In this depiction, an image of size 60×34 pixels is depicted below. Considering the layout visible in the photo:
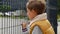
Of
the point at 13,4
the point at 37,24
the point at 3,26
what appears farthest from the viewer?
the point at 3,26

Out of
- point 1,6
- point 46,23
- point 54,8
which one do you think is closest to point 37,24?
point 46,23

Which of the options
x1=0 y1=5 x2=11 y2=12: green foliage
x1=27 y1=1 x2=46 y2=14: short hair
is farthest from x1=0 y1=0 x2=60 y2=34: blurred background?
x1=27 y1=1 x2=46 y2=14: short hair

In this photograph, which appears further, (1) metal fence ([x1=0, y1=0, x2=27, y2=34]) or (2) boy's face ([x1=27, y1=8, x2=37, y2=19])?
(1) metal fence ([x1=0, y1=0, x2=27, y2=34])

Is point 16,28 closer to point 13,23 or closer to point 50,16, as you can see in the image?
point 13,23

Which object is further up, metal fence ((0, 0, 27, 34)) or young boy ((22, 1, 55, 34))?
young boy ((22, 1, 55, 34))

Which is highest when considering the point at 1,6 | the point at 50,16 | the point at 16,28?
the point at 1,6

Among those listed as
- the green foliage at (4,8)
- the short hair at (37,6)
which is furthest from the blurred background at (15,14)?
the short hair at (37,6)

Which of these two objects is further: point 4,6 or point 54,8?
point 54,8

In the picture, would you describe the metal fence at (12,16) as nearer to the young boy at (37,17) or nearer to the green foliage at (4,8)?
the green foliage at (4,8)

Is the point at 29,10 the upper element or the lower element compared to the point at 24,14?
upper

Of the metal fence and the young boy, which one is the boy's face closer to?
the young boy

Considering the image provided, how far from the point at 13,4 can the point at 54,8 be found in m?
0.78

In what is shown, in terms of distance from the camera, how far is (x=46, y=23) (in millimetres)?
2816

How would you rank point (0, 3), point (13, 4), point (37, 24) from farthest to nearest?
point (13, 4) < point (0, 3) < point (37, 24)
